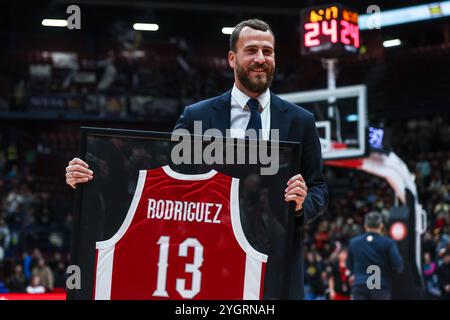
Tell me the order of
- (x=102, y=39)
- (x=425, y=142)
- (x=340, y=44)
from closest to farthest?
1. (x=340, y=44)
2. (x=425, y=142)
3. (x=102, y=39)

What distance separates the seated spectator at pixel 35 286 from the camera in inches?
650

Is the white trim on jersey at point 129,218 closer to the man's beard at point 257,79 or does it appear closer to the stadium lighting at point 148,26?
the man's beard at point 257,79

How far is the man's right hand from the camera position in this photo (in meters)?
2.69

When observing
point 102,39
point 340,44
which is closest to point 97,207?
point 340,44

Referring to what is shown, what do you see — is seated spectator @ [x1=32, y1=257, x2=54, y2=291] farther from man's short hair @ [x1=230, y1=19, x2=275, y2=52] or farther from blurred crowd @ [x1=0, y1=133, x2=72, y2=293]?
man's short hair @ [x1=230, y1=19, x2=275, y2=52]

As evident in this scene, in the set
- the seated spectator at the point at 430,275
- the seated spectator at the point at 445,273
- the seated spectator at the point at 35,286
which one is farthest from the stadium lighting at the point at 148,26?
the seated spectator at the point at 445,273

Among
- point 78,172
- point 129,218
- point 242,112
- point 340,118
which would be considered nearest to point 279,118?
point 242,112

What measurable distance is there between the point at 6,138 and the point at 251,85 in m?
26.4

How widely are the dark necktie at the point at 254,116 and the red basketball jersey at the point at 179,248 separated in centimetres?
54

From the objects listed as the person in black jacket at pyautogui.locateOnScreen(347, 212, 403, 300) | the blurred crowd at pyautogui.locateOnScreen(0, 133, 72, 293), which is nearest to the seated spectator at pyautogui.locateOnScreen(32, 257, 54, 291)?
the blurred crowd at pyautogui.locateOnScreen(0, 133, 72, 293)

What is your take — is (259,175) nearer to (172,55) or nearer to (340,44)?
Result: (340,44)

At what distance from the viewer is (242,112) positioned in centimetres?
333

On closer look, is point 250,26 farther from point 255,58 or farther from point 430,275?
point 430,275
